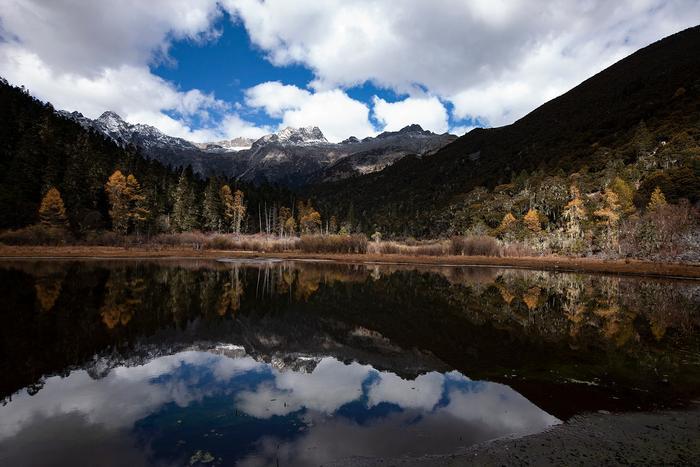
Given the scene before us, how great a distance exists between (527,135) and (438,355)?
685 feet

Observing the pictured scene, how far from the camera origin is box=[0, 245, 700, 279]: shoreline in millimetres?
51409

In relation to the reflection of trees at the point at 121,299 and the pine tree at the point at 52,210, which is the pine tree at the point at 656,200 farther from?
the pine tree at the point at 52,210

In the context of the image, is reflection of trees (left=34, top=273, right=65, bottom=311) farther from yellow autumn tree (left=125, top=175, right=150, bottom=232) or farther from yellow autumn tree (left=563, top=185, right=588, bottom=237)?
yellow autumn tree (left=563, top=185, right=588, bottom=237)

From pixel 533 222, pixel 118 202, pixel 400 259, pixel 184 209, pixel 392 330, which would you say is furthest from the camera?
pixel 184 209

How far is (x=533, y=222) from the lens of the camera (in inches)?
3762

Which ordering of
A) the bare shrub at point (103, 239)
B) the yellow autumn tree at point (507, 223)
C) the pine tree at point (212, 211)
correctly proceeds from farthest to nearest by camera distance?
1. the pine tree at point (212, 211)
2. the yellow autumn tree at point (507, 223)
3. the bare shrub at point (103, 239)

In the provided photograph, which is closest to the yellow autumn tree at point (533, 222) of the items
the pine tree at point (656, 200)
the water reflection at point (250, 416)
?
the pine tree at point (656, 200)

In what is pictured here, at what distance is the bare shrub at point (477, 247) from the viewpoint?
74.0 m

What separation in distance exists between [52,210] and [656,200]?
11055cm

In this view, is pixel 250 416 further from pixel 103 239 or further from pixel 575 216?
pixel 575 216

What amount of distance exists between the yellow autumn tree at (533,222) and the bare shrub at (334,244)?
4372 cm

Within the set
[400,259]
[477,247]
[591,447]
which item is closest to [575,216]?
[477,247]

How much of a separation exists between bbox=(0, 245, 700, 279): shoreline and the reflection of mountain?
18674mm

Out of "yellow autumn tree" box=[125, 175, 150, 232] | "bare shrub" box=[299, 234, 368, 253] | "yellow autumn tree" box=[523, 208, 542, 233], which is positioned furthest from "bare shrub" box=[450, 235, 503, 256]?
"yellow autumn tree" box=[125, 175, 150, 232]
